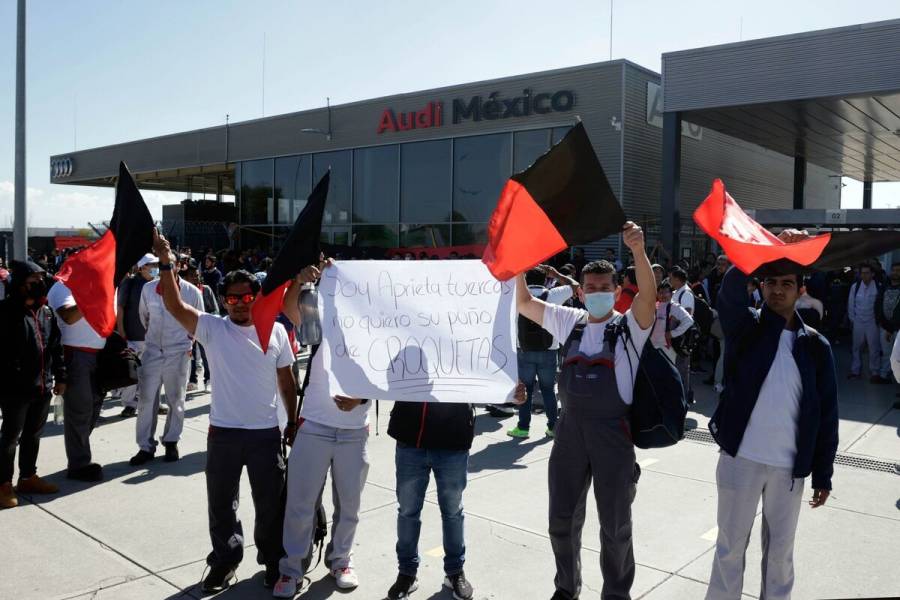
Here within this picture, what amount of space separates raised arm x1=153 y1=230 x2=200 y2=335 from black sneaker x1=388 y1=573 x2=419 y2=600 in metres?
1.87

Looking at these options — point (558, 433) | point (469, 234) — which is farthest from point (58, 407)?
point (469, 234)

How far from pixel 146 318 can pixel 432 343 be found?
4.42 meters

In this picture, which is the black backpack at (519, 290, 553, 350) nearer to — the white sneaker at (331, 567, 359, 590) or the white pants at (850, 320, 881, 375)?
the white sneaker at (331, 567, 359, 590)

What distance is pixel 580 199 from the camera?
3637 millimetres

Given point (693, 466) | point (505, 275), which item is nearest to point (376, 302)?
point (505, 275)

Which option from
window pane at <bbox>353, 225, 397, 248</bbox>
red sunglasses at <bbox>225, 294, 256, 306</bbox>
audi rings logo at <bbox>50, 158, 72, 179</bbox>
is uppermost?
audi rings logo at <bbox>50, 158, 72, 179</bbox>

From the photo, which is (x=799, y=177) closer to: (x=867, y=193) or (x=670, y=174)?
(x=867, y=193)

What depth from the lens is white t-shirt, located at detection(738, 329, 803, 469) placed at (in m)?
3.53

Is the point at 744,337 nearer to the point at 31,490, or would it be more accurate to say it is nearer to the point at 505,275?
the point at 505,275

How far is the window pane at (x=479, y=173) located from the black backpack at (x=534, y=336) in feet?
40.2

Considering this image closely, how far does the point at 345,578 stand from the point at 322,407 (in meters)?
1.02

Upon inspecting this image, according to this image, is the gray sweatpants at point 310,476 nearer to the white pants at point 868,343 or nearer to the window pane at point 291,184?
the white pants at point 868,343

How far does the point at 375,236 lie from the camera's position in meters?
23.1

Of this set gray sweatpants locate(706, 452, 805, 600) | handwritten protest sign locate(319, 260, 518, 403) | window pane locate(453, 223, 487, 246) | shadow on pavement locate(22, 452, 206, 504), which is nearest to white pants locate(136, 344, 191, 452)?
shadow on pavement locate(22, 452, 206, 504)
